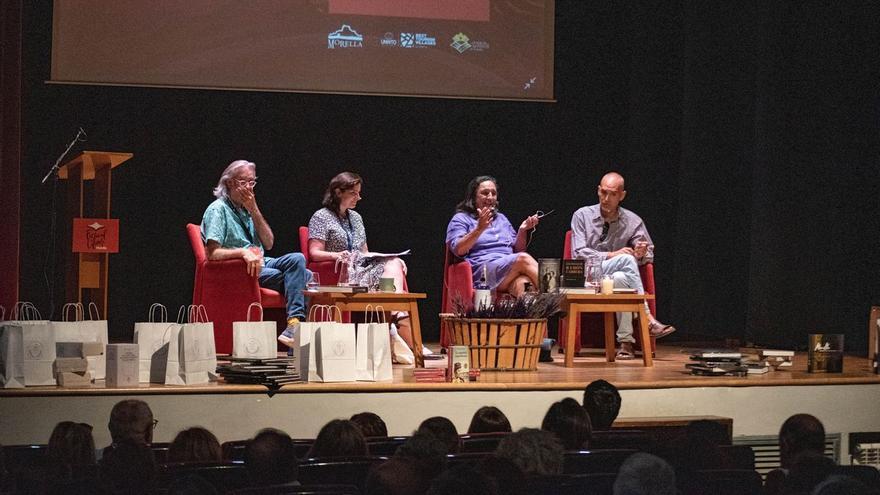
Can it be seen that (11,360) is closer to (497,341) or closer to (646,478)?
(497,341)

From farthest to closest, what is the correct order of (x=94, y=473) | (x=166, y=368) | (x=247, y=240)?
(x=247, y=240)
(x=166, y=368)
(x=94, y=473)

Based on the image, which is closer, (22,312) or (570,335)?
(570,335)

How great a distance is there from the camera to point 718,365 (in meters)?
5.08

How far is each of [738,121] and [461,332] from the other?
3.53m

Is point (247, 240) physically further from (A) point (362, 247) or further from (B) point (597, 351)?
(B) point (597, 351)

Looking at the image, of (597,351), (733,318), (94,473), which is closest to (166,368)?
(94,473)

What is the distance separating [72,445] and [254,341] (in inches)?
73.1

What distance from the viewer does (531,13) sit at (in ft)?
23.4

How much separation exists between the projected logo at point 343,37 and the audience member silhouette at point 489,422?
12.9ft

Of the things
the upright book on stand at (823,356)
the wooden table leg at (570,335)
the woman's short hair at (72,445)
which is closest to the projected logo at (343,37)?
the wooden table leg at (570,335)

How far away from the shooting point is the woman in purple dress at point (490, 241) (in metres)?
6.12

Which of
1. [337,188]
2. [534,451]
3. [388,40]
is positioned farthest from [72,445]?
[388,40]

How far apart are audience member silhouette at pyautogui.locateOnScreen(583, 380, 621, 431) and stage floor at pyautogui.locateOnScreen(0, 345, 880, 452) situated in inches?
32.2

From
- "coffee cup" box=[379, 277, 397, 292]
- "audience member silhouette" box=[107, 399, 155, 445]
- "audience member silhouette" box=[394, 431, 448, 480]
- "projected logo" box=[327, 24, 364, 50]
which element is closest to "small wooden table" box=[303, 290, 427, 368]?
"coffee cup" box=[379, 277, 397, 292]
